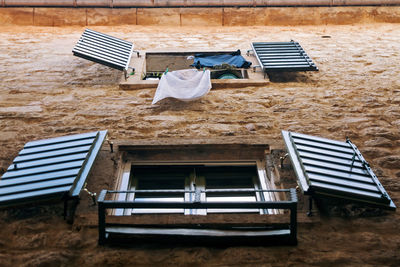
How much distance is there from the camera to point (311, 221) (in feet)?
9.77

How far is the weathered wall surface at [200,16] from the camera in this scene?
8781 mm

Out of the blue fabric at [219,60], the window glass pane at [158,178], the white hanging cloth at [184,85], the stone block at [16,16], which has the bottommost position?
the window glass pane at [158,178]

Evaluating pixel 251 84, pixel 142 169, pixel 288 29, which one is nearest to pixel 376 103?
pixel 251 84

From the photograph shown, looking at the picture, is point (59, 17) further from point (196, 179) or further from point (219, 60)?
point (196, 179)

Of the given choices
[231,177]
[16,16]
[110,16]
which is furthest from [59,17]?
[231,177]

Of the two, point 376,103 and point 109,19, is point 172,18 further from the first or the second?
point 376,103

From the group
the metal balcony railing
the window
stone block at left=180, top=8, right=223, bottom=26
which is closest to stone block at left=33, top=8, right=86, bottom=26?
stone block at left=180, top=8, right=223, bottom=26

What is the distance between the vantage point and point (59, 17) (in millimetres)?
8805

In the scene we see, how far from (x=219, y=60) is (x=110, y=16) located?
3853 mm

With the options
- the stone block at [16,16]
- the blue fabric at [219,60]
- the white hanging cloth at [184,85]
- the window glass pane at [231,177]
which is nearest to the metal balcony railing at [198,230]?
the window glass pane at [231,177]

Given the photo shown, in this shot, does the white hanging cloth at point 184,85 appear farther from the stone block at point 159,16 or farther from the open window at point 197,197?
the stone block at point 159,16

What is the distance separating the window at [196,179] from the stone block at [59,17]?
6.11 metres

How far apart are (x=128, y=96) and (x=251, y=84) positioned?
69.1 inches

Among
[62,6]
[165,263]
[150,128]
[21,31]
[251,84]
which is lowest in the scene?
[165,263]
